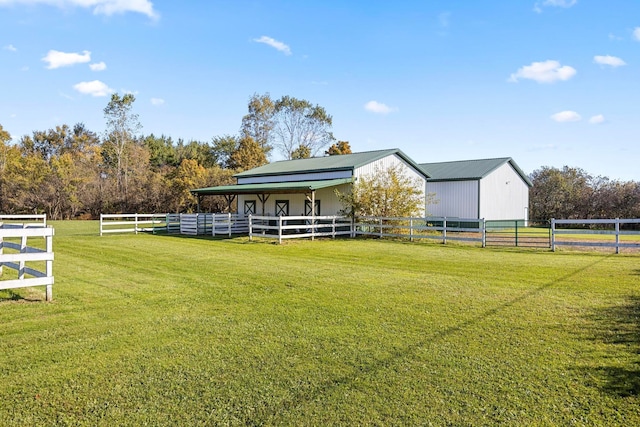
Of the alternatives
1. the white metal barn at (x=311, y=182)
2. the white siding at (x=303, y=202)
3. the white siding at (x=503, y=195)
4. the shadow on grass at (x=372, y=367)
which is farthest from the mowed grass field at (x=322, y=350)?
the white siding at (x=503, y=195)

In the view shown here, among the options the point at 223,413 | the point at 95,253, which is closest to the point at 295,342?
the point at 223,413

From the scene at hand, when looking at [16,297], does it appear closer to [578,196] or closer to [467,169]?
[467,169]

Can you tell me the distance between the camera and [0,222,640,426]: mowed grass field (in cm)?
346

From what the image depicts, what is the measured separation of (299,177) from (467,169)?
1202cm

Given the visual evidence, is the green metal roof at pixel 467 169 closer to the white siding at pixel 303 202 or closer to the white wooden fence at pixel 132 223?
the white siding at pixel 303 202

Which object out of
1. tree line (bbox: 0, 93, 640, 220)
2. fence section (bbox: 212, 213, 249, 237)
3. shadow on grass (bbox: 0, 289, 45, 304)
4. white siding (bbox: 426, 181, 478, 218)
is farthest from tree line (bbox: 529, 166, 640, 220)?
shadow on grass (bbox: 0, 289, 45, 304)

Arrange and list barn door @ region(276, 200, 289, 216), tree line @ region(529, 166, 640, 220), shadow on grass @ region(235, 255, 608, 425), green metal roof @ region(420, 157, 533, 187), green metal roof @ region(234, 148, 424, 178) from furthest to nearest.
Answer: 1. tree line @ region(529, 166, 640, 220)
2. green metal roof @ region(420, 157, 533, 187)
3. barn door @ region(276, 200, 289, 216)
4. green metal roof @ region(234, 148, 424, 178)
5. shadow on grass @ region(235, 255, 608, 425)

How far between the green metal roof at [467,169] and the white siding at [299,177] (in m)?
6.64

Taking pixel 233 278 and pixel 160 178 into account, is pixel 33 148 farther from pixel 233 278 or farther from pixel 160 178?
pixel 233 278

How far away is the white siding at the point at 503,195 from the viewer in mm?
28078

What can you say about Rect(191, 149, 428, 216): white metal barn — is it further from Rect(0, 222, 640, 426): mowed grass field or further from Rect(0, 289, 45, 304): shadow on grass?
Rect(0, 289, 45, 304): shadow on grass

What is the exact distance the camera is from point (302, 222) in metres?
23.5

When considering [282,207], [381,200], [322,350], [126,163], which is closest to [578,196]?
[381,200]

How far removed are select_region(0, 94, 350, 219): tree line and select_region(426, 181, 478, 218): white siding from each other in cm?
Result: 2131
